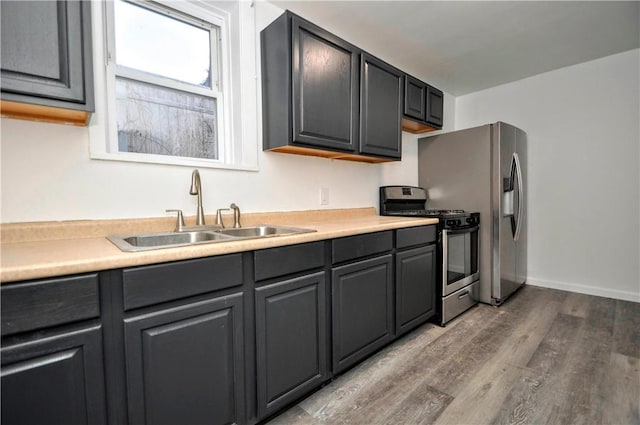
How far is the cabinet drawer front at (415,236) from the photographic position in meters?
2.06

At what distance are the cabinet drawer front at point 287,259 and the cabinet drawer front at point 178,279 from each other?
99 mm

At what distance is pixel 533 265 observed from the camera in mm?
3496

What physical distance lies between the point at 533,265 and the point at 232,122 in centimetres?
358

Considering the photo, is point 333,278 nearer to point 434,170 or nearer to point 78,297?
point 78,297

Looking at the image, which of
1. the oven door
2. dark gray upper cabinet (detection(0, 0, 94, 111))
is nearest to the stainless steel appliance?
the oven door

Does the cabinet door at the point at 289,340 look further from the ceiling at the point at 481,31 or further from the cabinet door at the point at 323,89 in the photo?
the ceiling at the point at 481,31

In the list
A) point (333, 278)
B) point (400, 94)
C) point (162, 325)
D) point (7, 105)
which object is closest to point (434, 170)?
point (400, 94)

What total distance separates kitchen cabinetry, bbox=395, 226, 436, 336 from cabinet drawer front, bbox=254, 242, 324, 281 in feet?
2.46

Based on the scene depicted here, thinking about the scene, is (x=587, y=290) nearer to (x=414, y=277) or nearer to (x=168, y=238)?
(x=414, y=277)

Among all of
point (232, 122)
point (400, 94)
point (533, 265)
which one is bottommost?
point (533, 265)

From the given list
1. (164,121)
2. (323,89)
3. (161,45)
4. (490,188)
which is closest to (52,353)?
(164,121)

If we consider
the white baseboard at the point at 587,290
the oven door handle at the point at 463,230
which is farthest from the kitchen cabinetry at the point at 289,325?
the white baseboard at the point at 587,290

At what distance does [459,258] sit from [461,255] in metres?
0.04

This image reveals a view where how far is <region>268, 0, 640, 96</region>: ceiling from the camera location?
2146 millimetres
